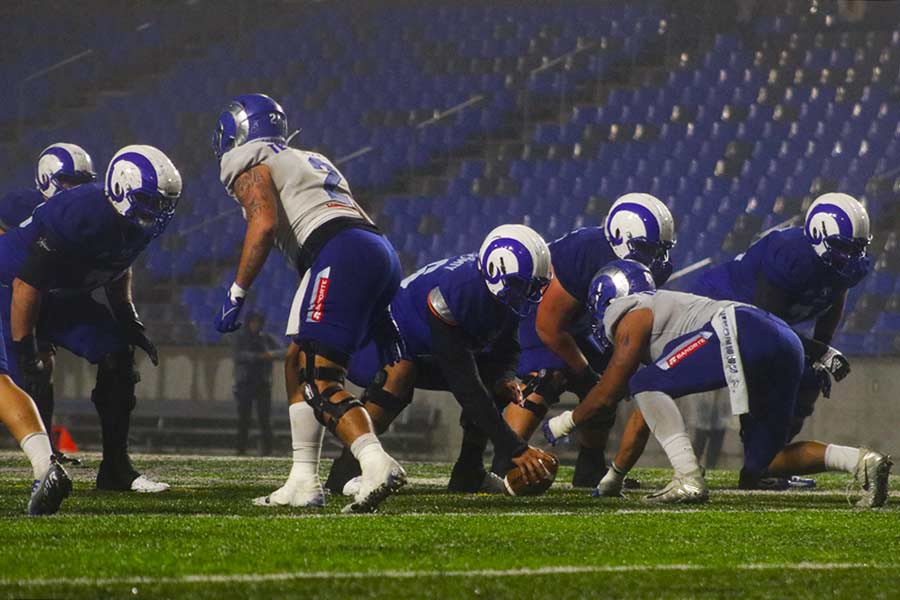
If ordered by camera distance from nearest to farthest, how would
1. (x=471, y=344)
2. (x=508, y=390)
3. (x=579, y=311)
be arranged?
(x=471, y=344)
(x=508, y=390)
(x=579, y=311)

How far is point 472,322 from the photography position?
20.1 ft

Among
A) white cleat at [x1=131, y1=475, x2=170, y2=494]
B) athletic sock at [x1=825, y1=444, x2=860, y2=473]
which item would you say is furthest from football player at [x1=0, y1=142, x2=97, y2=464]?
athletic sock at [x1=825, y1=444, x2=860, y2=473]

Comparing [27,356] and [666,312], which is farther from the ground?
[666,312]

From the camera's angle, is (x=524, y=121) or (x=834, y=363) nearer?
(x=834, y=363)

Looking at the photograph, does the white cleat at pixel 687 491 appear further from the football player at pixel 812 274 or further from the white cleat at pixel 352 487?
the white cleat at pixel 352 487

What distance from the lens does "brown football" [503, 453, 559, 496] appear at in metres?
5.73

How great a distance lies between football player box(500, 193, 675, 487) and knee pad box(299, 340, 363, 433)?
1839mm

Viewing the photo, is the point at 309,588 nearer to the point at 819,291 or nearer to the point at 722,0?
the point at 819,291

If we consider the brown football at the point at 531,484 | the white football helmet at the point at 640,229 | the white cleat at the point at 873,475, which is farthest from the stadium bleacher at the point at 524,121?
the brown football at the point at 531,484

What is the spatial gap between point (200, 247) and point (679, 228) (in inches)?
187

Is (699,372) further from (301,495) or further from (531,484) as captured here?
(301,495)

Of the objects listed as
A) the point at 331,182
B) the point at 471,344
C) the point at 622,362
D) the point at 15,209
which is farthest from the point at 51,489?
the point at 15,209

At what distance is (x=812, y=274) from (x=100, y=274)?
3.34 m

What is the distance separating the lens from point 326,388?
532 cm
